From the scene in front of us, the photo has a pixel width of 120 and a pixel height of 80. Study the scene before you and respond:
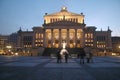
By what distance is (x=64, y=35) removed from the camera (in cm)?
13325

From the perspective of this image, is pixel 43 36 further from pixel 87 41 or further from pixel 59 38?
pixel 87 41

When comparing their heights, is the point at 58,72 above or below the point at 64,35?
below

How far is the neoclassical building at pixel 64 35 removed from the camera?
12888 centimetres

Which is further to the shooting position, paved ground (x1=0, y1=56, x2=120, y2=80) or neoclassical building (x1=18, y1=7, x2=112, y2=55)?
neoclassical building (x1=18, y1=7, x2=112, y2=55)

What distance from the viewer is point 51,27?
128875mm

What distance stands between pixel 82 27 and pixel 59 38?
15.0 metres

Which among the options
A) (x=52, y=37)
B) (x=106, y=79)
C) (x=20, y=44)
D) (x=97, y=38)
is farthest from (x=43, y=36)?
(x=106, y=79)

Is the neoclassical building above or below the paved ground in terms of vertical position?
above

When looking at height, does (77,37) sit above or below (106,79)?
above

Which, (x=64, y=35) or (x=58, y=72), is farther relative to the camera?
(x=64, y=35)

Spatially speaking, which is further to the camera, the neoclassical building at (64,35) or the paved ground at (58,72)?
the neoclassical building at (64,35)

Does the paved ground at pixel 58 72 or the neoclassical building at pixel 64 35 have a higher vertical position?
the neoclassical building at pixel 64 35

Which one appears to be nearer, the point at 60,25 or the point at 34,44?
the point at 60,25

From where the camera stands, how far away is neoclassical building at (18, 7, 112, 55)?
129m
